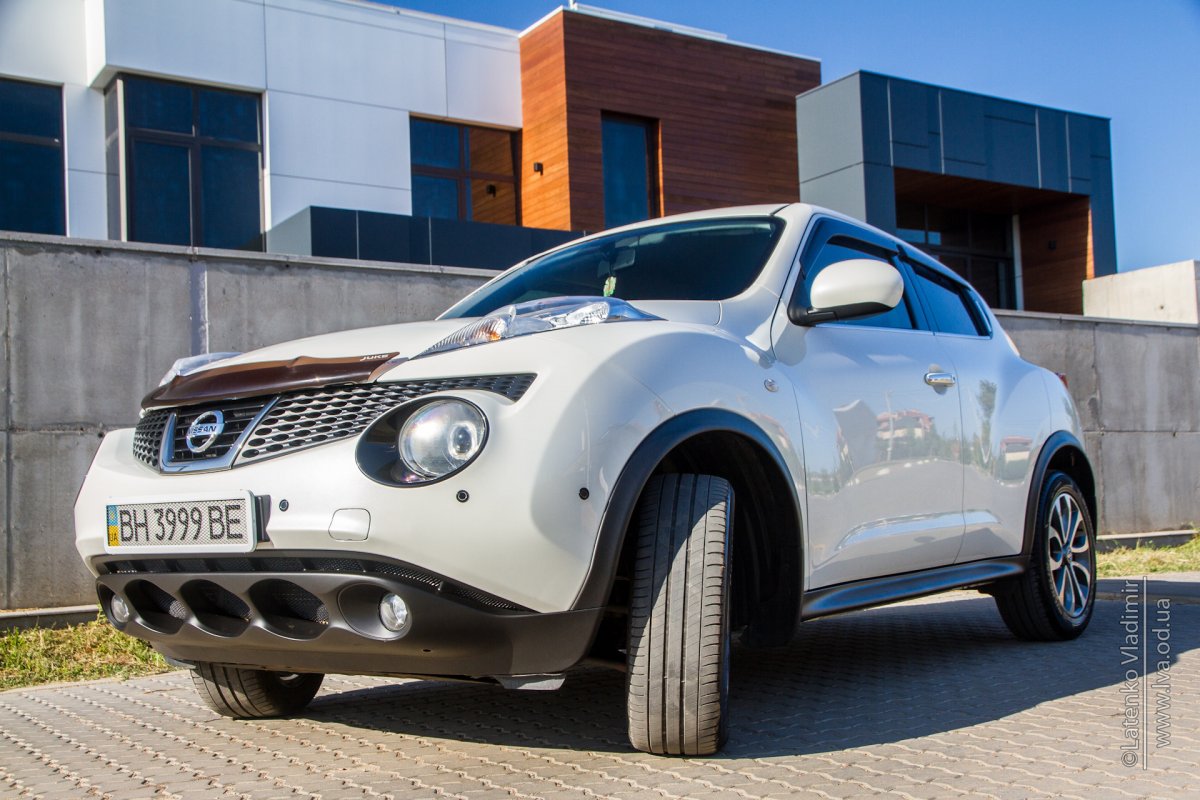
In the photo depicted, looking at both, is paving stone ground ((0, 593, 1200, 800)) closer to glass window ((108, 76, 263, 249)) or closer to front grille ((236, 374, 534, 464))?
front grille ((236, 374, 534, 464))

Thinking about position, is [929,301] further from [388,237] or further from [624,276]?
[388,237]

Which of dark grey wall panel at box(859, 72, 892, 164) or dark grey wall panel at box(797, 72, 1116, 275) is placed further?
dark grey wall panel at box(797, 72, 1116, 275)

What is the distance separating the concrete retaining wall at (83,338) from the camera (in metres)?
7.40

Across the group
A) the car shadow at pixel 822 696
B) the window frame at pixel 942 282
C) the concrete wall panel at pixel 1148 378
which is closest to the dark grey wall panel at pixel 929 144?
the concrete wall panel at pixel 1148 378

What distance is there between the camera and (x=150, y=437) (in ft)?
11.5

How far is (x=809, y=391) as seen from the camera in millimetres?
3840

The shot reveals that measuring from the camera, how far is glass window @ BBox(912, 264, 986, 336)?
513cm

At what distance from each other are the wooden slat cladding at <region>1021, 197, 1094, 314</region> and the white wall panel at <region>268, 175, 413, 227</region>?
502 inches

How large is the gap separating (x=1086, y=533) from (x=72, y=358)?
5.94 meters

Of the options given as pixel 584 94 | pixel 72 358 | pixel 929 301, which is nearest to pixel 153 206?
pixel 584 94

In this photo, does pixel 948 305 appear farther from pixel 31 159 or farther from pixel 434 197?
pixel 434 197

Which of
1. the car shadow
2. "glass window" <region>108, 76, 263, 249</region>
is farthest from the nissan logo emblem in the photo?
"glass window" <region>108, 76, 263, 249</region>

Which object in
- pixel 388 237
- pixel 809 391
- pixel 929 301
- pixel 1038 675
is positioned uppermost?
pixel 388 237

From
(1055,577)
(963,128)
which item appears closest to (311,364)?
(1055,577)
